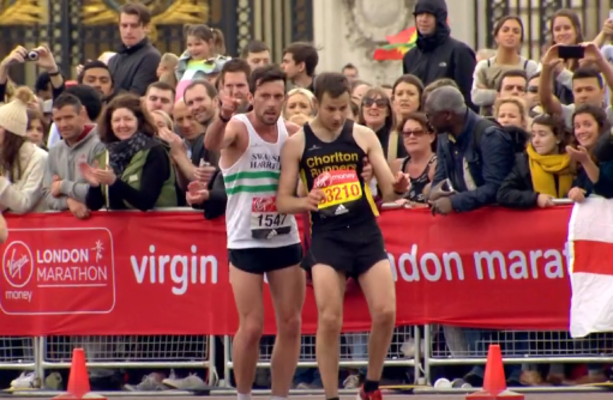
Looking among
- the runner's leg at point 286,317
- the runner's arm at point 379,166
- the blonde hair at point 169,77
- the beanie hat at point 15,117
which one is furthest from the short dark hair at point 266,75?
the blonde hair at point 169,77

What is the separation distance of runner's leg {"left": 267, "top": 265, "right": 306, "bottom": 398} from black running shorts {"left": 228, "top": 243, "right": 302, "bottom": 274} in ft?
0.15

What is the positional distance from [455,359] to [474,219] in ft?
3.54

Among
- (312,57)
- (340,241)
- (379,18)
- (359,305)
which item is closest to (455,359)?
(359,305)

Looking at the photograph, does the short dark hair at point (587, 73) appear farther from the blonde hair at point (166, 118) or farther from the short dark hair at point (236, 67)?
the blonde hair at point (166, 118)

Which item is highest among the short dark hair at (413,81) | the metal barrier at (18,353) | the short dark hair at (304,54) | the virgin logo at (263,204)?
the short dark hair at (304,54)

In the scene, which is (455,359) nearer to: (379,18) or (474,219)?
(474,219)

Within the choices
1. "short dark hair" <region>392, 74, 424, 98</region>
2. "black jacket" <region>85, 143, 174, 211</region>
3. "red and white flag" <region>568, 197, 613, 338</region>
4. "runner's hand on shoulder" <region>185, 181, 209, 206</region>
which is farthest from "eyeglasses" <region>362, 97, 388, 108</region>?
"red and white flag" <region>568, 197, 613, 338</region>

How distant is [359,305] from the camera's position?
14.1 meters

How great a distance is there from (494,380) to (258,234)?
186cm

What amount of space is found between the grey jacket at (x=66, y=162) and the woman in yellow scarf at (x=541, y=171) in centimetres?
342

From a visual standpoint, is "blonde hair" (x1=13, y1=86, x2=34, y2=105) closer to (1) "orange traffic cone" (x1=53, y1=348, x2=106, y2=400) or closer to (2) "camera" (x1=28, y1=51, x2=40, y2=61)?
(2) "camera" (x1=28, y1=51, x2=40, y2=61)

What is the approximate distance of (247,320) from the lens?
39.1ft

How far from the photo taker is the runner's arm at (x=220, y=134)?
11781 mm

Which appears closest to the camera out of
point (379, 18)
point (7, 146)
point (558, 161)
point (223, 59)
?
point (558, 161)
